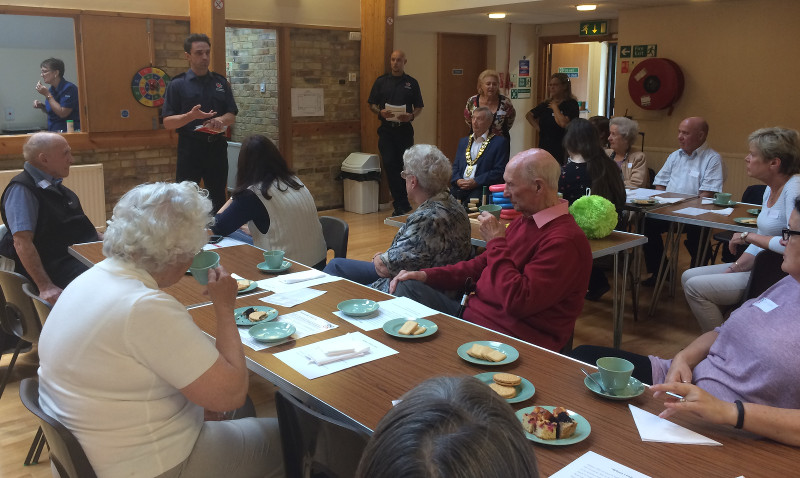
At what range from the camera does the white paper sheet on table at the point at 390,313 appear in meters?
2.43

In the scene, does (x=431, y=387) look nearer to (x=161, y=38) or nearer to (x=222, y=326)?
(x=222, y=326)

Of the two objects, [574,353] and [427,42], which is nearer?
[574,353]

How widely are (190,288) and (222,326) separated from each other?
1.00m

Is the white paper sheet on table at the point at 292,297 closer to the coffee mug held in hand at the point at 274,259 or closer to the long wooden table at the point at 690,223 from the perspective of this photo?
the coffee mug held in hand at the point at 274,259

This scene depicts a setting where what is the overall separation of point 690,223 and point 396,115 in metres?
4.30

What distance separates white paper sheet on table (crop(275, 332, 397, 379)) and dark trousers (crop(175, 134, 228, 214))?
409 centimetres

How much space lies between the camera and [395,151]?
327 inches

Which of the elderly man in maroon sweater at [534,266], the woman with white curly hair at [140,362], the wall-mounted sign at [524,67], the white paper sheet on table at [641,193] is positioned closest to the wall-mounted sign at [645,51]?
the wall-mounted sign at [524,67]

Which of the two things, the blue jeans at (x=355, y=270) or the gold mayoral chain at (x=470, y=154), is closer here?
the blue jeans at (x=355, y=270)

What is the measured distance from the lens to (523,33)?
10.3 meters

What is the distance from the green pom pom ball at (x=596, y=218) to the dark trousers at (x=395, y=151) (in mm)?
4313

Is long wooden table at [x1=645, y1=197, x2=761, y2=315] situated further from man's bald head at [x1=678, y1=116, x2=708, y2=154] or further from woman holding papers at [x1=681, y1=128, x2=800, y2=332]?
man's bald head at [x1=678, y1=116, x2=708, y2=154]

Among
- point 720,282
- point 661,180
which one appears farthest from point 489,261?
point 661,180

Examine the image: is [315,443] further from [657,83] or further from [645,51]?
[645,51]
